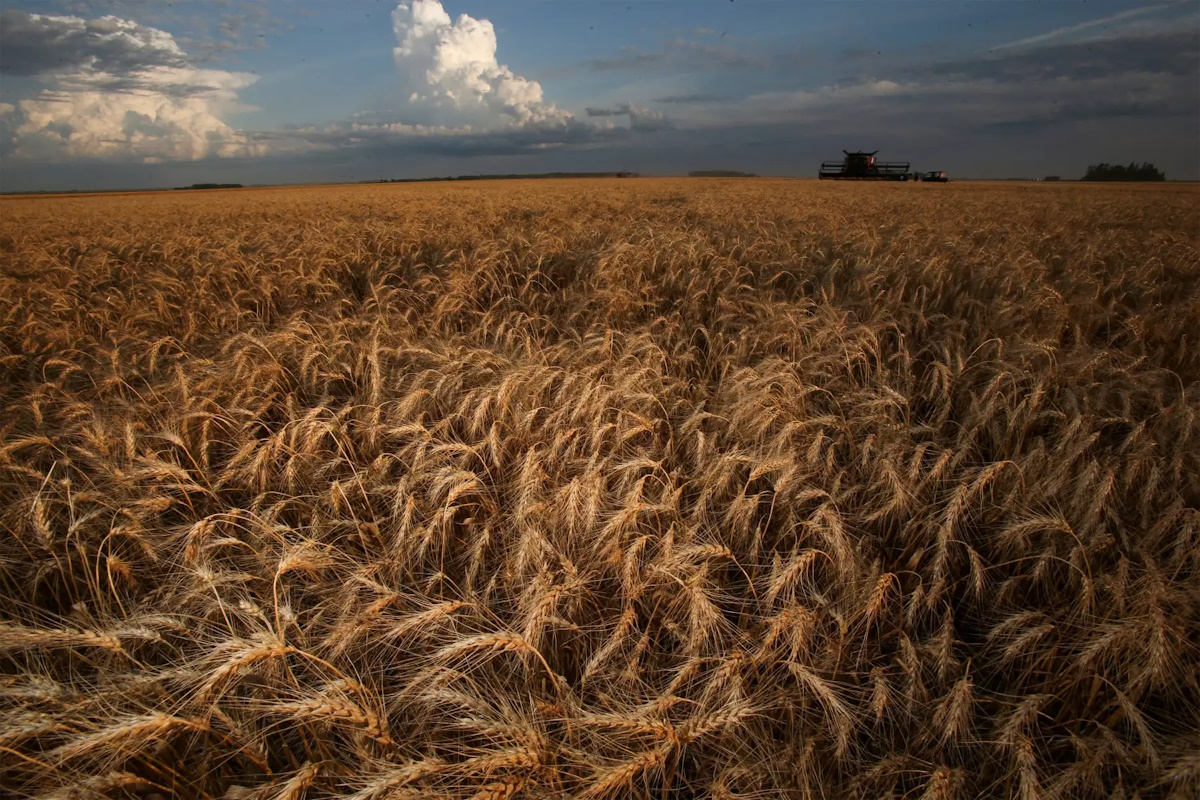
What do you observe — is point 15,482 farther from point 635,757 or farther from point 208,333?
point 635,757

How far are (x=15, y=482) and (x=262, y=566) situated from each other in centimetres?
171

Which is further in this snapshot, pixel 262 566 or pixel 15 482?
pixel 15 482

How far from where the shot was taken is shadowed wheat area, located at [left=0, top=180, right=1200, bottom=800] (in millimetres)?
1632

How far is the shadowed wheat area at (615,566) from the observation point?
1632 mm

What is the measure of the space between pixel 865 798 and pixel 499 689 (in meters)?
1.23

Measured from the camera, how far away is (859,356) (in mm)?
3750

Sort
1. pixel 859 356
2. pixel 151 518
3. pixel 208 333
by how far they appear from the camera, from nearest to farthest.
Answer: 1. pixel 151 518
2. pixel 859 356
3. pixel 208 333

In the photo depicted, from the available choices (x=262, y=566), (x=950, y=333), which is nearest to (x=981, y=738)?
(x=262, y=566)

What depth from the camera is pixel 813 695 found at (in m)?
1.90

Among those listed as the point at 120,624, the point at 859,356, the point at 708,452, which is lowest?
the point at 120,624

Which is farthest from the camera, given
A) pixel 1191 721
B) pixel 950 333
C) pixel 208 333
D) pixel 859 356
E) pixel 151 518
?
pixel 208 333

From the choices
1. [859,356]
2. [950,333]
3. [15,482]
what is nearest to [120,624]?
[15,482]

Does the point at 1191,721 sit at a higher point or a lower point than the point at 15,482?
lower

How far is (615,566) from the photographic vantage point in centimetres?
228
